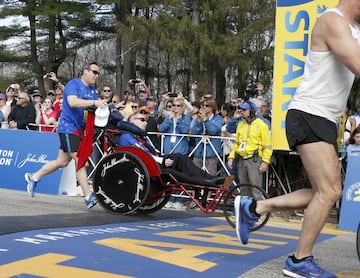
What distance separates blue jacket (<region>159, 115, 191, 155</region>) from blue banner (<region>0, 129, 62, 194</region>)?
1.84 m

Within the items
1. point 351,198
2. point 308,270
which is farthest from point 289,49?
point 308,270

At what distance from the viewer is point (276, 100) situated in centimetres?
954

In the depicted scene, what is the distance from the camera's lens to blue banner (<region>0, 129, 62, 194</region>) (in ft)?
35.3

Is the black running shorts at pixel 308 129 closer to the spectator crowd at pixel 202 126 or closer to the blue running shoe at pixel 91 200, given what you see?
the blue running shoe at pixel 91 200

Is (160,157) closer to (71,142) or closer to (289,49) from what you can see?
(71,142)

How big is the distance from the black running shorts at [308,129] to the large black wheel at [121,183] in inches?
126

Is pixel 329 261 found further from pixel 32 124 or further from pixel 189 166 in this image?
pixel 32 124

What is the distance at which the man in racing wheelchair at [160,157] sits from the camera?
7632 millimetres

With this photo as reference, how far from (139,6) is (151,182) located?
17.6 meters

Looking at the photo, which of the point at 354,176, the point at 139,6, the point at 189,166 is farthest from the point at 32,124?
the point at 139,6

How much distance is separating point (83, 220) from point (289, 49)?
14.1 feet

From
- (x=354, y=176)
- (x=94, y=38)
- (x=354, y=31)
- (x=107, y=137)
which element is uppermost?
(x=94, y=38)

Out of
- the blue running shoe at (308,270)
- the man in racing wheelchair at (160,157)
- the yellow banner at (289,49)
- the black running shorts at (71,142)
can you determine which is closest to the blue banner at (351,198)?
the yellow banner at (289,49)

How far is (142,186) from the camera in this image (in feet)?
24.5
